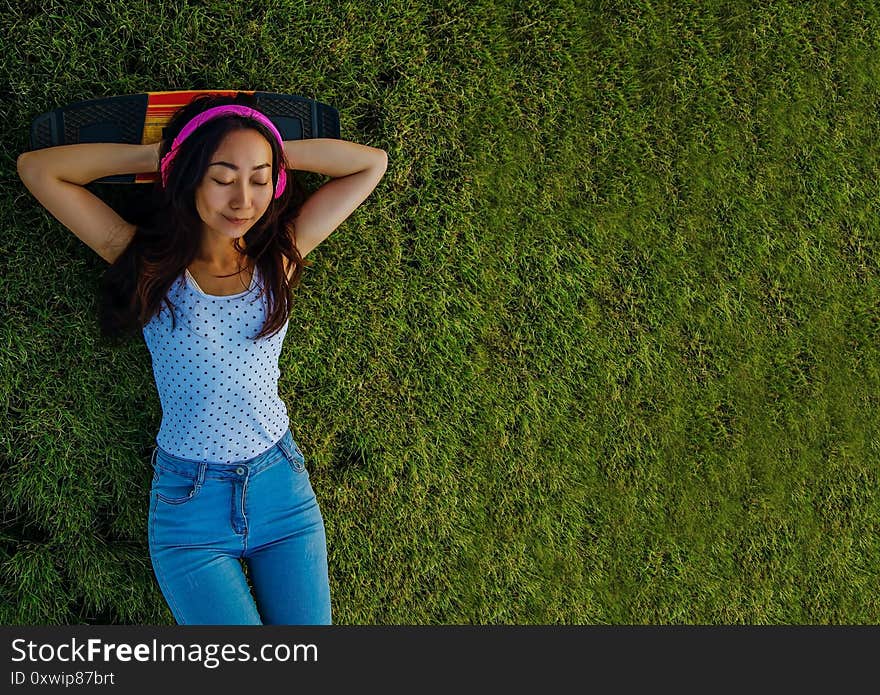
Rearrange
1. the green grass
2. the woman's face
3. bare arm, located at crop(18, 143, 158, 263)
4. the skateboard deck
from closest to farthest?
the woman's face
bare arm, located at crop(18, 143, 158, 263)
the skateboard deck
the green grass

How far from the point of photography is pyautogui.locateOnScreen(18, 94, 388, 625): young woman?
7.11 feet

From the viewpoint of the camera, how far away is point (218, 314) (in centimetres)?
225

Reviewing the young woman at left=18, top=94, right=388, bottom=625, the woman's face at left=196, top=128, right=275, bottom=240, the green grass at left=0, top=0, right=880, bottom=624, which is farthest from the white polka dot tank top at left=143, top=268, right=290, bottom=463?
the green grass at left=0, top=0, right=880, bottom=624

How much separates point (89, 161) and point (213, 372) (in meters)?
0.72

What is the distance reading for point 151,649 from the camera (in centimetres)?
275

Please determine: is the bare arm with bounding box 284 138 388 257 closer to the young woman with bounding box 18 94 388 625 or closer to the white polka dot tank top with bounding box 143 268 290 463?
the young woman with bounding box 18 94 388 625

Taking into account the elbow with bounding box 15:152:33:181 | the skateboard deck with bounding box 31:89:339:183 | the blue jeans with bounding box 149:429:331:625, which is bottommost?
the blue jeans with bounding box 149:429:331:625

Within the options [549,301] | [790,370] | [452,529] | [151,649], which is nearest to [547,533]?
[452,529]

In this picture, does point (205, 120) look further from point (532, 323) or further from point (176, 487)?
point (532, 323)

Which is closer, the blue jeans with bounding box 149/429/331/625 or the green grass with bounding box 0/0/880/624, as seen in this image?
the blue jeans with bounding box 149/429/331/625

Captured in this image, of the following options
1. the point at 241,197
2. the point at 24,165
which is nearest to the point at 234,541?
the point at 241,197

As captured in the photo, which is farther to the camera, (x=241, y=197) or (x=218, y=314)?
(x=218, y=314)

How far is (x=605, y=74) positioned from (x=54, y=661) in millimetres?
2959

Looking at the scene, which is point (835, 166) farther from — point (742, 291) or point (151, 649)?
point (151, 649)
